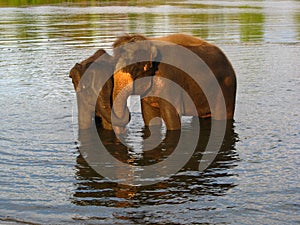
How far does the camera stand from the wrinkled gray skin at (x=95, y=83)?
10172 millimetres

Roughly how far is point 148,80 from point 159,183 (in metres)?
2.07

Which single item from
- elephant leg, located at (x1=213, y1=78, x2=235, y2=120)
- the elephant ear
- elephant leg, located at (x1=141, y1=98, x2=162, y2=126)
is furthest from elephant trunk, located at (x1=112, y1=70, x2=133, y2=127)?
elephant leg, located at (x1=213, y1=78, x2=235, y2=120)

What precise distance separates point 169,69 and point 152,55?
1.53 ft

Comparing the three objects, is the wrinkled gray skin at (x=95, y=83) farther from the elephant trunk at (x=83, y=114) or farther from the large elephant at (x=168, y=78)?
the large elephant at (x=168, y=78)

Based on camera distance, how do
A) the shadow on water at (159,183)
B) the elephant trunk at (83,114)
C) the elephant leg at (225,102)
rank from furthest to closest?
the elephant leg at (225,102)
the elephant trunk at (83,114)
the shadow on water at (159,183)

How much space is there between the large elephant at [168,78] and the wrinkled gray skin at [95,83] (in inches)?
5.3

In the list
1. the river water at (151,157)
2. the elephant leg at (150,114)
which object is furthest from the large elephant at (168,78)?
the river water at (151,157)

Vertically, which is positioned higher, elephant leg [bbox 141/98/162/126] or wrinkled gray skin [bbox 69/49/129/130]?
wrinkled gray skin [bbox 69/49/129/130]

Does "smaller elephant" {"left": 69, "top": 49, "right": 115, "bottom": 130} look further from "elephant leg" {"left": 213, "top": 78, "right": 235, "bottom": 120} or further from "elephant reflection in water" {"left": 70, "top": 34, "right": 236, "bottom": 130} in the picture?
"elephant leg" {"left": 213, "top": 78, "right": 235, "bottom": 120}

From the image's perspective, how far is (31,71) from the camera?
1712cm

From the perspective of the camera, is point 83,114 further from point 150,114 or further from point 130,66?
point 130,66

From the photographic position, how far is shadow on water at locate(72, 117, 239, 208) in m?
7.93

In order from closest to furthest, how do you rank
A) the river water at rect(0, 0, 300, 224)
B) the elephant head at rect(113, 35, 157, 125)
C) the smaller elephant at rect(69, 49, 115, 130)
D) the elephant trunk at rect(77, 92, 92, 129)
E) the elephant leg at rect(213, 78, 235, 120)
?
the river water at rect(0, 0, 300, 224)
the elephant head at rect(113, 35, 157, 125)
the smaller elephant at rect(69, 49, 115, 130)
the elephant trunk at rect(77, 92, 92, 129)
the elephant leg at rect(213, 78, 235, 120)

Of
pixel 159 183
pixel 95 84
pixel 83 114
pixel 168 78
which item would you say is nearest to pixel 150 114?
pixel 168 78
